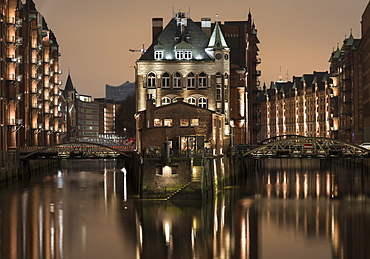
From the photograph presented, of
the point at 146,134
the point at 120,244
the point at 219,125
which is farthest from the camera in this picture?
the point at 219,125

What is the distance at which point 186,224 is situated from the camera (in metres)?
48.6

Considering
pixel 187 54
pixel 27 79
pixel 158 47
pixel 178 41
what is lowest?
pixel 27 79

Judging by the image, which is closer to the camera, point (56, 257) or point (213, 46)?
point (56, 257)

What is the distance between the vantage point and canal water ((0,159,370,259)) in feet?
135

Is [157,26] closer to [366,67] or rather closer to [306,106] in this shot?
[366,67]

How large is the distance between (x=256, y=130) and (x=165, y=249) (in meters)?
83.9

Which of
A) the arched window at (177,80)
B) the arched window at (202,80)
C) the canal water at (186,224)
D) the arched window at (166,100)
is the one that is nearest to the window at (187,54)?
the arched window at (177,80)

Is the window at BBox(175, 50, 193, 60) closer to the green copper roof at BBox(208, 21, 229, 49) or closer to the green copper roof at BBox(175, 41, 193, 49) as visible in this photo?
the green copper roof at BBox(175, 41, 193, 49)

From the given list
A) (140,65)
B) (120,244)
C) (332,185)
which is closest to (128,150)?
(140,65)

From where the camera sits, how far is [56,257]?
39438 millimetres

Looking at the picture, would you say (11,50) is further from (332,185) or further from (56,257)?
(56,257)

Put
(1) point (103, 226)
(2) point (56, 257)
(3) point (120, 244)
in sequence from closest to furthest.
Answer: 1. (2) point (56, 257)
2. (3) point (120, 244)
3. (1) point (103, 226)

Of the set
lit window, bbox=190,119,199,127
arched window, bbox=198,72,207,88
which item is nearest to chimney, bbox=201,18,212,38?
arched window, bbox=198,72,207,88

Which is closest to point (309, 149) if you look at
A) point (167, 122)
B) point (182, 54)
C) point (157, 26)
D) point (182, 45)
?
point (167, 122)
